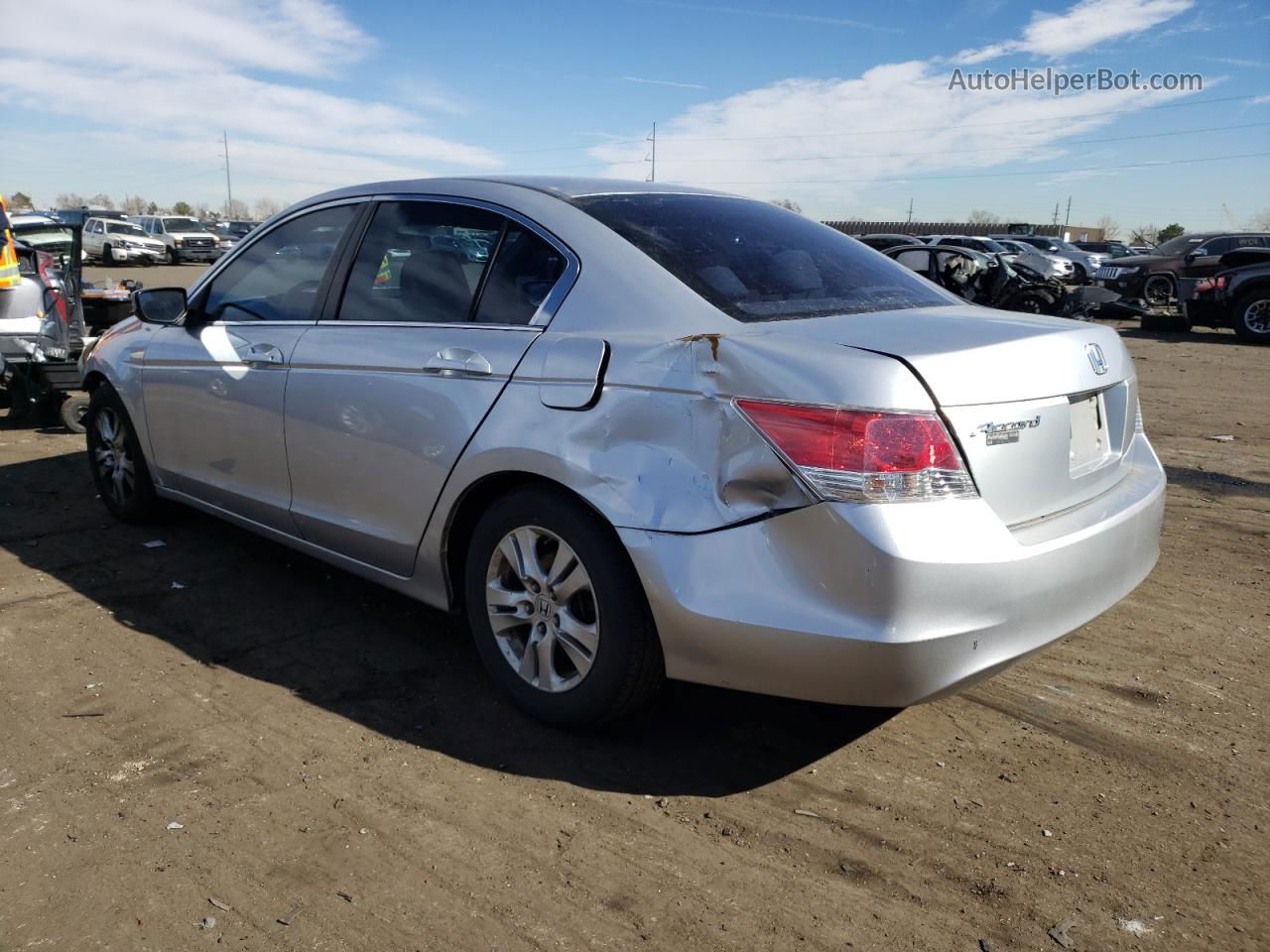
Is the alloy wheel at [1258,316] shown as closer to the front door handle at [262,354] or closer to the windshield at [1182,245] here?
the windshield at [1182,245]

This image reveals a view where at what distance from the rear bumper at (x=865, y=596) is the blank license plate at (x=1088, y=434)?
0.64ft

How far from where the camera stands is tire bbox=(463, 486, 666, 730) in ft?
9.64

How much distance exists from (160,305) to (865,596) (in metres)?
3.70

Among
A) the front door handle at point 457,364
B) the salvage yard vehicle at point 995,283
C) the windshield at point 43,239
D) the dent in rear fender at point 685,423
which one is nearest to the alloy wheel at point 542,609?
the dent in rear fender at point 685,423

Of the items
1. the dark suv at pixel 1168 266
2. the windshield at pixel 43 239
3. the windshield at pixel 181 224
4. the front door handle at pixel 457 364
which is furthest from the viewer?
the windshield at pixel 181 224

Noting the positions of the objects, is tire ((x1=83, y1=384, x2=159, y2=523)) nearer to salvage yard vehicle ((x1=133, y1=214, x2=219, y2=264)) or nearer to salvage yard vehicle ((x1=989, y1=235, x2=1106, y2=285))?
salvage yard vehicle ((x1=989, y1=235, x2=1106, y2=285))

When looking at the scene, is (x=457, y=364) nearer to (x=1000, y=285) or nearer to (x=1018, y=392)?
(x=1018, y=392)

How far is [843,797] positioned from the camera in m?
2.96

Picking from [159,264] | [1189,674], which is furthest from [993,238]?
[1189,674]

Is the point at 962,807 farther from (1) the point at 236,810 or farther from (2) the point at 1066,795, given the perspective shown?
(1) the point at 236,810

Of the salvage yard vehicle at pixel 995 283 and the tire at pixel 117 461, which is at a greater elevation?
the salvage yard vehicle at pixel 995 283

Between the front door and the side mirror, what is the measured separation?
0.21ft

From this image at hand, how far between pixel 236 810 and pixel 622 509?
134 cm

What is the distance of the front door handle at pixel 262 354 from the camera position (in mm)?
4086
